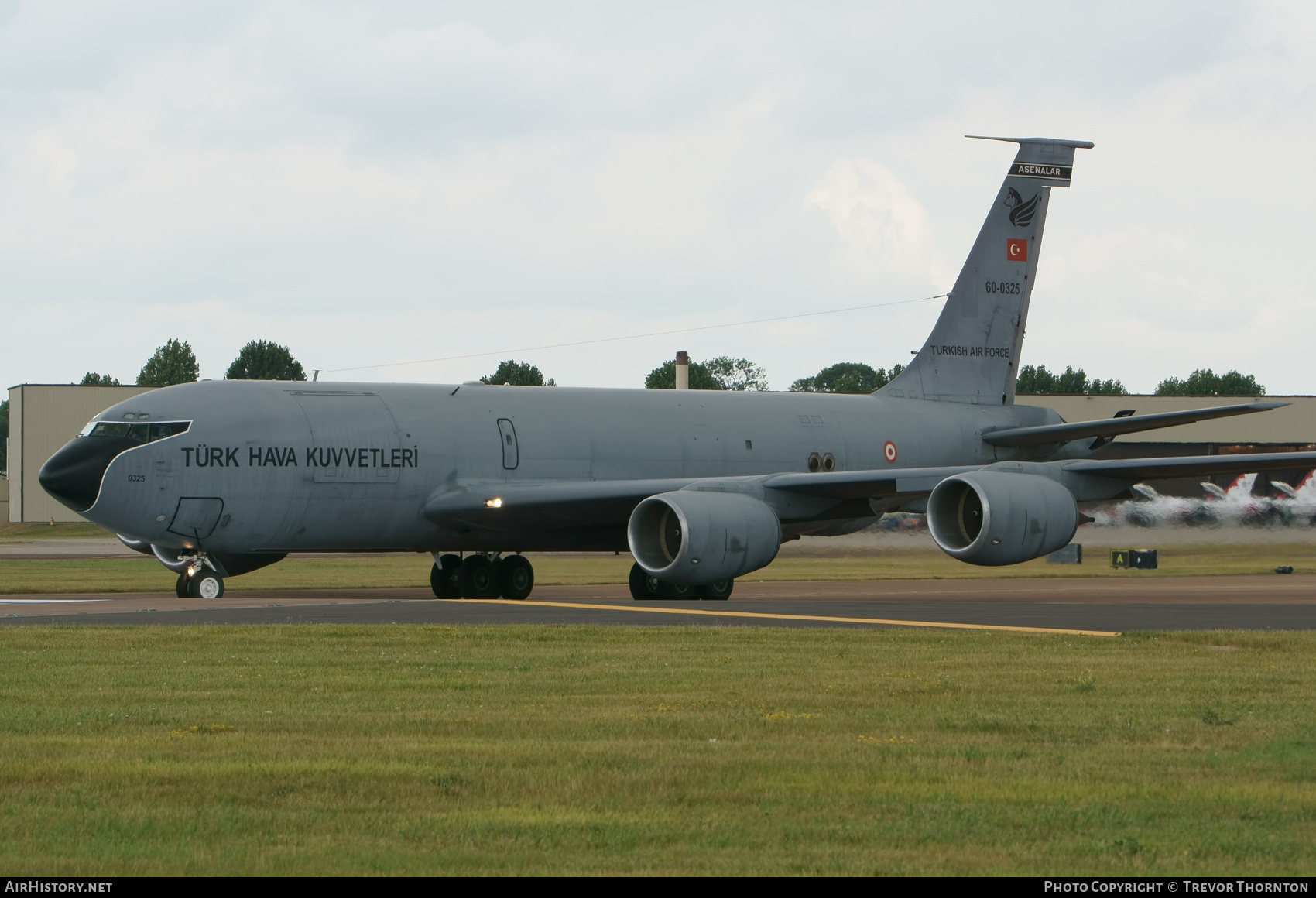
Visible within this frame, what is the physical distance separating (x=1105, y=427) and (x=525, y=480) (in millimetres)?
10340

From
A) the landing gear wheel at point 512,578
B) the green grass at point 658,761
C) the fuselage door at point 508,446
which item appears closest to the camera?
the green grass at point 658,761

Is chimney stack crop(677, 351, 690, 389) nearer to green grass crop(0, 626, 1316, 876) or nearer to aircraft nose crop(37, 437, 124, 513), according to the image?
aircraft nose crop(37, 437, 124, 513)

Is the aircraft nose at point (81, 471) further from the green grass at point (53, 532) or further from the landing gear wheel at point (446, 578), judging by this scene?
the green grass at point (53, 532)

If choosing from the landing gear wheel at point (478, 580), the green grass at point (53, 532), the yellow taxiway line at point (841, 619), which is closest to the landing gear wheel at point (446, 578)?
the landing gear wheel at point (478, 580)

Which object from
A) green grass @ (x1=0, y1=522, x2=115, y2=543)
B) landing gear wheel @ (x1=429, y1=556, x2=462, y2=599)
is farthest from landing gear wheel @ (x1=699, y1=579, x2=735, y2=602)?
green grass @ (x1=0, y1=522, x2=115, y2=543)

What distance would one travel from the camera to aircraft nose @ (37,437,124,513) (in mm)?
24984

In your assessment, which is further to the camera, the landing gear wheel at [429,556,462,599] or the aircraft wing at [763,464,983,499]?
the landing gear wheel at [429,556,462,599]

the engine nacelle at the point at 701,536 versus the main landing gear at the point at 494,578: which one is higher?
the engine nacelle at the point at 701,536

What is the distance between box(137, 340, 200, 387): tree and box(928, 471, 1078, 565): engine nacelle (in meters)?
108

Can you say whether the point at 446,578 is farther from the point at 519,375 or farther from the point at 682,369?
the point at 519,375

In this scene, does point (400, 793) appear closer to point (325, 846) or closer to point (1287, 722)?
point (325, 846)

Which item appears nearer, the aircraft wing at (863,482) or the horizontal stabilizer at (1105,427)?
the aircraft wing at (863,482)

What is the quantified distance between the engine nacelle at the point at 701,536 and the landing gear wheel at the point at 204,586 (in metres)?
6.24

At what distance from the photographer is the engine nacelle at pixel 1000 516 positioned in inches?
971
